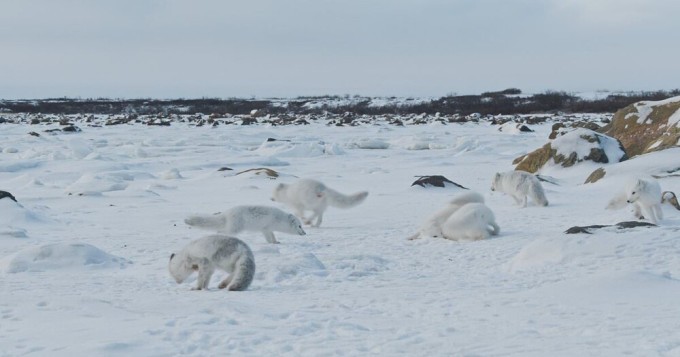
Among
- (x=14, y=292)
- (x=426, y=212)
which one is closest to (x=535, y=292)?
(x=14, y=292)

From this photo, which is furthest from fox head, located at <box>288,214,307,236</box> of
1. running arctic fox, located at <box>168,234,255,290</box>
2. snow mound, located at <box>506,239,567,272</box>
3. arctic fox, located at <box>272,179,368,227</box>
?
snow mound, located at <box>506,239,567,272</box>

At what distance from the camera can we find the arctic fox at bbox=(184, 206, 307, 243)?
7684 millimetres

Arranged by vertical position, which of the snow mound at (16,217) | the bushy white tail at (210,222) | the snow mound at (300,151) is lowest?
the snow mound at (300,151)

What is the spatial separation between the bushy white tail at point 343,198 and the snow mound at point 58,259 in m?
3.13

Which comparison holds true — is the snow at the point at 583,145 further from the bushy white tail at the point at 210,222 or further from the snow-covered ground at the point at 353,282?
the bushy white tail at the point at 210,222

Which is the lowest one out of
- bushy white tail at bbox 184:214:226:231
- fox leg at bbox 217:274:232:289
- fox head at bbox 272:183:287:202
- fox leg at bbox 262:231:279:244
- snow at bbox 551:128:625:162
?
fox leg at bbox 262:231:279:244

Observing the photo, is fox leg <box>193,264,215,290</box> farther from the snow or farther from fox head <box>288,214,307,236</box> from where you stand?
the snow

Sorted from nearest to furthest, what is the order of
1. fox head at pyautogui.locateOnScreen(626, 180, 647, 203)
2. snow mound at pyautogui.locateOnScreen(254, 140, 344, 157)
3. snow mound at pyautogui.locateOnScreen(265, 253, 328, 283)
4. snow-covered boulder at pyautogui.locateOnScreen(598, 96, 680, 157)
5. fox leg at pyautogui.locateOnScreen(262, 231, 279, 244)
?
1. snow mound at pyautogui.locateOnScreen(265, 253, 328, 283)
2. fox leg at pyautogui.locateOnScreen(262, 231, 279, 244)
3. fox head at pyautogui.locateOnScreen(626, 180, 647, 203)
4. snow-covered boulder at pyautogui.locateOnScreen(598, 96, 680, 157)
5. snow mound at pyautogui.locateOnScreen(254, 140, 344, 157)

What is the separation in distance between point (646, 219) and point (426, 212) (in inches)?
122

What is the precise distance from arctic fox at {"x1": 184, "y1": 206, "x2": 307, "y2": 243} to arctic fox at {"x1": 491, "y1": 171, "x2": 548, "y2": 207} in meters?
4.05

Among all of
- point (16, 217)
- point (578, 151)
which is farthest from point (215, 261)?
point (578, 151)

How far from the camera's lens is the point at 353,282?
599 cm

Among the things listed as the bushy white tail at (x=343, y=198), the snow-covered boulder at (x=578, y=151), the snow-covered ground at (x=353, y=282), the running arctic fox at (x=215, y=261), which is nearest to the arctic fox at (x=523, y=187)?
the snow-covered ground at (x=353, y=282)

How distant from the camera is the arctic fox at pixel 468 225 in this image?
7965 mm
